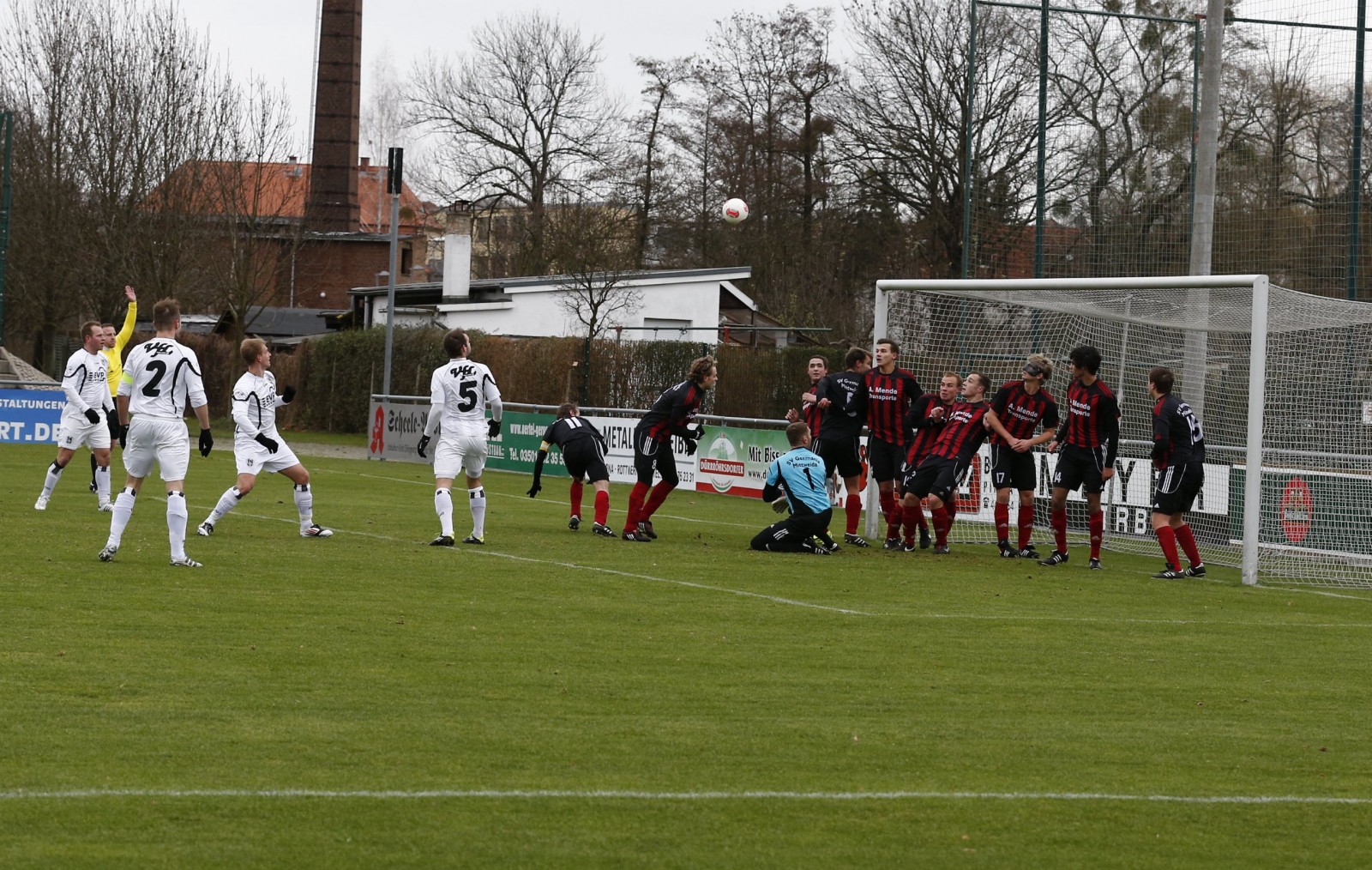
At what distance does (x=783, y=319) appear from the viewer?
4406 centimetres

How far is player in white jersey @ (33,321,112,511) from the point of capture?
55.2ft

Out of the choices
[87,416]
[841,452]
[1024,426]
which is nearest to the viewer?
[1024,426]

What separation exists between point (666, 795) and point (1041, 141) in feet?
60.5

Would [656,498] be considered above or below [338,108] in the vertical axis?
below

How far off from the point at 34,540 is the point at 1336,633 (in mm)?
10621

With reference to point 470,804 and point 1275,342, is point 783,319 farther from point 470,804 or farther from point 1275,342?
point 470,804

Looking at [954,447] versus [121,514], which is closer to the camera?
[121,514]

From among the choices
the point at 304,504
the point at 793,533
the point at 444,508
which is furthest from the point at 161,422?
the point at 793,533

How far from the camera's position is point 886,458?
53.4 feet

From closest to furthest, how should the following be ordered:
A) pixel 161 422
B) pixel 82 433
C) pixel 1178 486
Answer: pixel 161 422
pixel 1178 486
pixel 82 433

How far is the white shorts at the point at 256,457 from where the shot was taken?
1395 cm

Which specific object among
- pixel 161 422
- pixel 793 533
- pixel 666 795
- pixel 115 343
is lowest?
pixel 666 795

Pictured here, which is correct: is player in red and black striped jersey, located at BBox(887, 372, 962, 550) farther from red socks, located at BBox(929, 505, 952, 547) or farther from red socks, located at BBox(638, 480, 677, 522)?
red socks, located at BBox(638, 480, 677, 522)

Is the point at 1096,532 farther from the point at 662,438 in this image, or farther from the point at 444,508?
the point at 444,508
